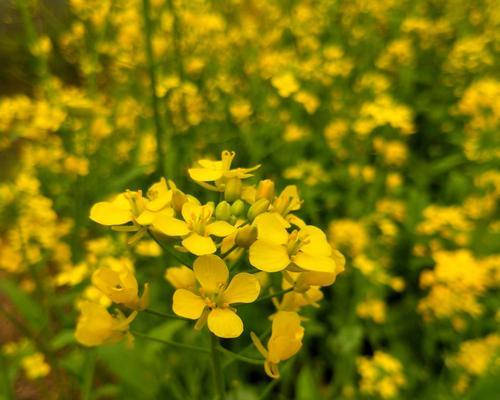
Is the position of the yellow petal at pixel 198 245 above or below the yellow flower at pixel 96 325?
above

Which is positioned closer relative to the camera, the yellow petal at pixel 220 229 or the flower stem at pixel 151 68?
the yellow petal at pixel 220 229

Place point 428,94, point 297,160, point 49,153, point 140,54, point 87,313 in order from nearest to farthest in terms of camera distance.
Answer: point 87,313
point 49,153
point 297,160
point 140,54
point 428,94

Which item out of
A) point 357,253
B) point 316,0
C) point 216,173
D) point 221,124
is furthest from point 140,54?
point 216,173

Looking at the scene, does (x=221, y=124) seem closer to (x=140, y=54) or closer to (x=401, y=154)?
(x=140, y=54)

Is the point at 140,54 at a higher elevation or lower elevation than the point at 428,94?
higher

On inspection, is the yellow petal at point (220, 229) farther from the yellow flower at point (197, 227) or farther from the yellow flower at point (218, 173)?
the yellow flower at point (218, 173)

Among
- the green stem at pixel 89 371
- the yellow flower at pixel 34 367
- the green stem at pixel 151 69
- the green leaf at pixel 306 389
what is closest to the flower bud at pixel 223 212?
the green stem at pixel 151 69

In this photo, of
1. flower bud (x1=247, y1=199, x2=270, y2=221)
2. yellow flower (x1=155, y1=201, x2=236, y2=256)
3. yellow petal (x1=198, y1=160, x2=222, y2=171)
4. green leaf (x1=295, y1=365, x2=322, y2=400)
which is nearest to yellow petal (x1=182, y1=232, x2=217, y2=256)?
yellow flower (x1=155, y1=201, x2=236, y2=256)

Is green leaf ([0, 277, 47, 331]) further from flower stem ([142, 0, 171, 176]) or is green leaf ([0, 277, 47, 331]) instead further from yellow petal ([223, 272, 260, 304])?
yellow petal ([223, 272, 260, 304])
